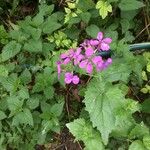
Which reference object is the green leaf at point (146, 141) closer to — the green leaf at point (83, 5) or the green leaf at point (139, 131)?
the green leaf at point (139, 131)

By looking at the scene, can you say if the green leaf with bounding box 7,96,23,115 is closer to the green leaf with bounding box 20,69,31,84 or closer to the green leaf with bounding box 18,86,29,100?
the green leaf with bounding box 18,86,29,100

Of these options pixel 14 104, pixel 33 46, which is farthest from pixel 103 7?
pixel 14 104

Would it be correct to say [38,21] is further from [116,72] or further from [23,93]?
[116,72]

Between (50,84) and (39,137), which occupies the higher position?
(50,84)

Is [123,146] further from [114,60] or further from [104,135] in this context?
[114,60]

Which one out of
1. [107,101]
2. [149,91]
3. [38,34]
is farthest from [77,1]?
[107,101]

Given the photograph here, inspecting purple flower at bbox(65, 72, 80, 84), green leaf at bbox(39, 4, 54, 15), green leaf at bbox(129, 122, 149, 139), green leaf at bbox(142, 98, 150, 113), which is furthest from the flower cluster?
green leaf at bbox(39, 4, 54, 15)
